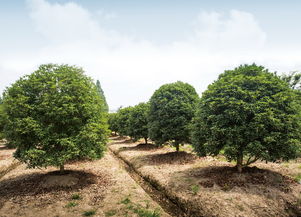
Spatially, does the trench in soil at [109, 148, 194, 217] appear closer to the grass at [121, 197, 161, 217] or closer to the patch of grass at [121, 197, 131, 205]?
the grass at [121, 197, 161, 217]

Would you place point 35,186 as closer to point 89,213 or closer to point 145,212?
point 89,213

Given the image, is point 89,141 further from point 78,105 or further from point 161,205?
point 161,205

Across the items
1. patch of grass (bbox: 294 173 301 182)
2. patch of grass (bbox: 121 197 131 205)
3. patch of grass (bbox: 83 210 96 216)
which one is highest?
patch of grass (bbox: 294 173 301 182)

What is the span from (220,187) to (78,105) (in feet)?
35.0

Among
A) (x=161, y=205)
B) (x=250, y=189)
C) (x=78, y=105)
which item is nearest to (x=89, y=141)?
(x=78, y=105)

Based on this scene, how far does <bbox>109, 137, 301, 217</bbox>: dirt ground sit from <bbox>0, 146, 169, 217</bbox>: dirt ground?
1.90 m

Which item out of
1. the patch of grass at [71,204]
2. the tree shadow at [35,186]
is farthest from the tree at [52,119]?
the patch of grass at [71,204]

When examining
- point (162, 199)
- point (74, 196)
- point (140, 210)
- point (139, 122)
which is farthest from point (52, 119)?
point (139, 122)

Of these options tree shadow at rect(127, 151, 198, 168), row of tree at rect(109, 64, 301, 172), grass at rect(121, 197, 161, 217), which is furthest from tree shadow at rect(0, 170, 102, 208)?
row of tree at rect(109, 64, 301, 172)

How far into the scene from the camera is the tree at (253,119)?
11.3 meters

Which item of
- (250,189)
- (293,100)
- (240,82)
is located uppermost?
(240,82)

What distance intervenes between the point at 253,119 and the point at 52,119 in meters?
13.0

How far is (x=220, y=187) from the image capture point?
1154cm

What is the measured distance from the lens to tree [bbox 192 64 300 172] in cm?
1132
